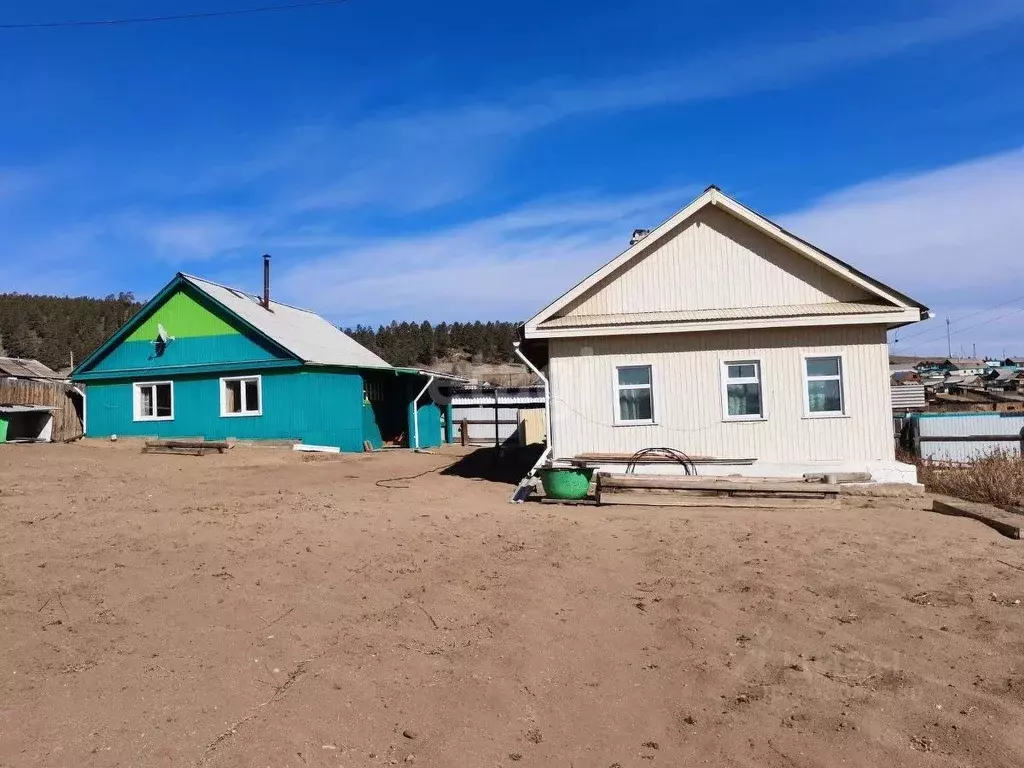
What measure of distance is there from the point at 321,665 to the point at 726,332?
1074 centimetres

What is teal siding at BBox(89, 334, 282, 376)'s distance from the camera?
21734 millimetres

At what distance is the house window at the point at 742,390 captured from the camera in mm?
13922

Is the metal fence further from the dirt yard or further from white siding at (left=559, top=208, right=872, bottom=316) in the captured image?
the dirt yard

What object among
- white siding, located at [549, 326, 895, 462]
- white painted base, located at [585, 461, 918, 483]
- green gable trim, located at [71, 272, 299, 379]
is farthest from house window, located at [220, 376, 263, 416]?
white painted base, located at [585, 461, 918, 483]

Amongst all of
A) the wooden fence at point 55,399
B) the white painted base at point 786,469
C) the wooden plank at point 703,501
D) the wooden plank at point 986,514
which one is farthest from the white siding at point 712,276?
the wooden fence at point 55,399

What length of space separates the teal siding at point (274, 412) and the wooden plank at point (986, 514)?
15109 mm

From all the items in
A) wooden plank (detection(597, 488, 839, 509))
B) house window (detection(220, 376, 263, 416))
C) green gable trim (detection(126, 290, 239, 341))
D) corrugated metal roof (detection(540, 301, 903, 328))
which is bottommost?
wooden plank (detection(597, 488, 839, 509))

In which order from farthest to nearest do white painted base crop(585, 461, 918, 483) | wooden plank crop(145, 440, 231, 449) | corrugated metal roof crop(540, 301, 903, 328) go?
1. wooden plank crop(145, 440, 231, 449)
2. corrugated metal roof crop(540, 301, 903, 328)
3. white painted base crop(585, 461, 918, 483)

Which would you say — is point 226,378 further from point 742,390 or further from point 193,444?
point 742,390

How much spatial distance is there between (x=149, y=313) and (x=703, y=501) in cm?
1845

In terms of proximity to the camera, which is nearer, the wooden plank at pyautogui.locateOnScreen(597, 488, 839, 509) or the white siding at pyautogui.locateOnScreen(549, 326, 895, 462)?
the wooden plank at pyautogui.locateOnScreen(597, 488, 839, 509)

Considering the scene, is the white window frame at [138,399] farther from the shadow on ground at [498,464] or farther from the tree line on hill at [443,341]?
the tree line on hill at [443,341]

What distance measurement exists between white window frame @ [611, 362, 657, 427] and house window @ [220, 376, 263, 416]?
11.5 meters

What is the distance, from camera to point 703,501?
39.2ft
